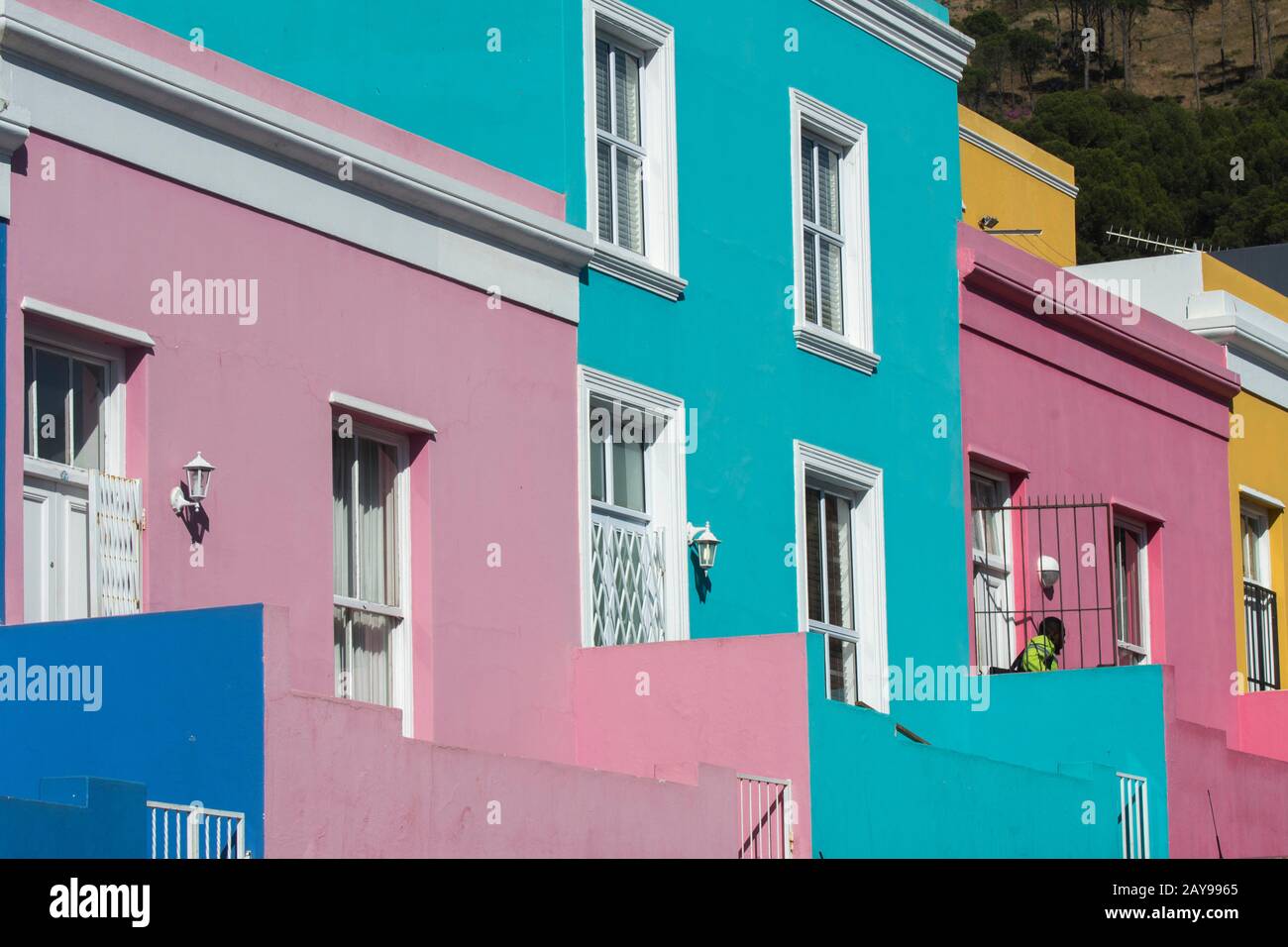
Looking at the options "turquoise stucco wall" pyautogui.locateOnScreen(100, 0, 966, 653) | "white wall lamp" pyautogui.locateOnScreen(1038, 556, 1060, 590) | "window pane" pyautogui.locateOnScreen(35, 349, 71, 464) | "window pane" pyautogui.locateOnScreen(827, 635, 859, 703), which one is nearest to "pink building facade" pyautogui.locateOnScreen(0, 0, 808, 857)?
"window pane" pyautogui.locateOnScreen(35, 349, 71, 464)

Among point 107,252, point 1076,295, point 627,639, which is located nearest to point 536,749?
point 627,639

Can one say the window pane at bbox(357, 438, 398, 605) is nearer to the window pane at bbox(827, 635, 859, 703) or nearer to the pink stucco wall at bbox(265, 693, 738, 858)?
the pink stucco wall at bbox(265, 693, 738, 858)

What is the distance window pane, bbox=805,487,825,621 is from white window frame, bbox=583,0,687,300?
2.01 metres

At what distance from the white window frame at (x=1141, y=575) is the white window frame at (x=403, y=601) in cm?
830

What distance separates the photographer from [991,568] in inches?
752

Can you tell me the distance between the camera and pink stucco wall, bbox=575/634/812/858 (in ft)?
44.8

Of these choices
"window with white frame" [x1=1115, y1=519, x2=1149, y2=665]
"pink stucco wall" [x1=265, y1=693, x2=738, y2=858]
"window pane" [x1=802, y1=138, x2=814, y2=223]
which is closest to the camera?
"pink stucco wall" [x1=265, y1=693, x2=738, y2=858]

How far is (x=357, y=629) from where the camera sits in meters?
13.4

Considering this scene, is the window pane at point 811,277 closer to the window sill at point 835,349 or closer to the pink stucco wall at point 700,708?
the window sill at point 835,349

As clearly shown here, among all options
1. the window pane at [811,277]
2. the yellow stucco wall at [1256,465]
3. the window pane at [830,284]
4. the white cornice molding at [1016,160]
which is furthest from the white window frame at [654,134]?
the white cornice molding at [1016,160]

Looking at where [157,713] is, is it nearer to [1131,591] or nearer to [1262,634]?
[1131,591]

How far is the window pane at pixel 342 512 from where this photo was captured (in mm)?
13289

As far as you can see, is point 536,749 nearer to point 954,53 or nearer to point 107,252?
point 107,252
